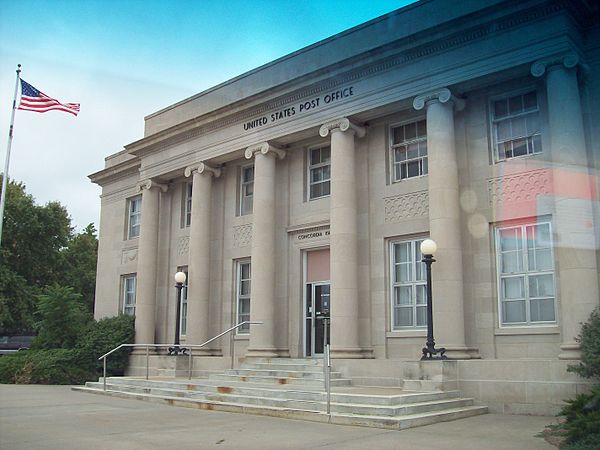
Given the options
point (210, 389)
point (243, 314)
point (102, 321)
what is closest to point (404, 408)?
point (210, 389)

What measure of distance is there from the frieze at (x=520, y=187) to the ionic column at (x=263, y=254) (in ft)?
23.6

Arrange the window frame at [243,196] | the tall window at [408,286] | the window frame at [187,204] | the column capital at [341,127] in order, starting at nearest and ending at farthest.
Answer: the tall window at [408,286] → the column capital at [341,127] → the window frame at [243,196] → the window frame at [187,204]

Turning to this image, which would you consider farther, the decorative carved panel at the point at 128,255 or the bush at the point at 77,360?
the decorative carved panel at the point at 128,255

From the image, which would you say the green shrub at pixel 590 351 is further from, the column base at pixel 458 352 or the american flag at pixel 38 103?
the american flag at pixel 38 103

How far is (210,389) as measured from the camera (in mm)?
16000

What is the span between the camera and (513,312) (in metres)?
15.9

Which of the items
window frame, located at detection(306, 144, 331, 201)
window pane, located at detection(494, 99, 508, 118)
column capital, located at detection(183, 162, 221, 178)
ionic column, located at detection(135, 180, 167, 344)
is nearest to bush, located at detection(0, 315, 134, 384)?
ionic column, located at detection(135, 180, 167, 344)

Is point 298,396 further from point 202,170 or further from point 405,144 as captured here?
point 202,170

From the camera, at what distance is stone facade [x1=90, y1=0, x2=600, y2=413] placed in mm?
15008

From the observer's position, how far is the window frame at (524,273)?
50.3ft

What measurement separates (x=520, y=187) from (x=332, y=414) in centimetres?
766

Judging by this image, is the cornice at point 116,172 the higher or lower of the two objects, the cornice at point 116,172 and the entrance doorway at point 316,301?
the higher

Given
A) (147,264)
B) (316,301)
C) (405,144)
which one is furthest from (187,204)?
(405,144)

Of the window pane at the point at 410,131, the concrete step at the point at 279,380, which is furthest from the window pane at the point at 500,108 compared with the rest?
the concrete step at the point at 279,380
